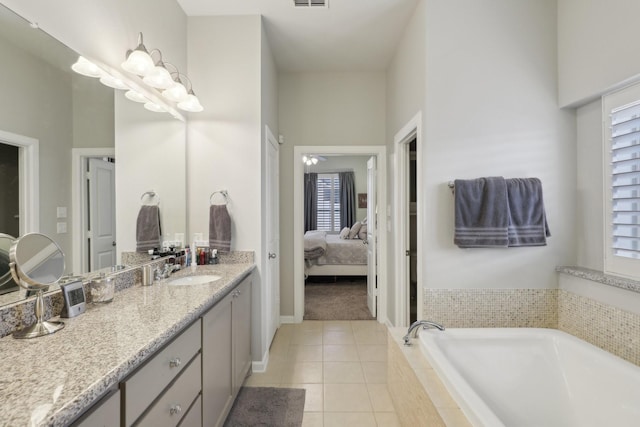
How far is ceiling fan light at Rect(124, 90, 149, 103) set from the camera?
1872 mm

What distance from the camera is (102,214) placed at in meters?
1.61

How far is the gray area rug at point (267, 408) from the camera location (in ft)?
6.23

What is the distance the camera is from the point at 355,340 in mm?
3070

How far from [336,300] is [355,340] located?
49.8 inches

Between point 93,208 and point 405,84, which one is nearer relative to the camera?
point 93,208

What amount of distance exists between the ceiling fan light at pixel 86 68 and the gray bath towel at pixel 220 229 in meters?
1.12

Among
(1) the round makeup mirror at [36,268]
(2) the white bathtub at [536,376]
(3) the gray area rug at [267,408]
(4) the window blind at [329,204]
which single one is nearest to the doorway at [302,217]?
(3) the gray area rug at [267,408]

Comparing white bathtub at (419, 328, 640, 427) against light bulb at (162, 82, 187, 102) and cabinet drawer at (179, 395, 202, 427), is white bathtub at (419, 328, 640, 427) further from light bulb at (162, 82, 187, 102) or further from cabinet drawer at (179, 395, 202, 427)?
light bulb at (162, 82, 187, 102)

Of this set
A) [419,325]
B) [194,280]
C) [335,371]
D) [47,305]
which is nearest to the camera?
[47,305]

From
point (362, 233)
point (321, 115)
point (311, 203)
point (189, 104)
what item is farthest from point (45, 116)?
point (311, 203)

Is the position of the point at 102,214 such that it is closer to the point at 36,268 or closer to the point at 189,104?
the point at 36,268

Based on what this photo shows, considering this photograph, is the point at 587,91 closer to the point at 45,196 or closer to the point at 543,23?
the point at 543,23

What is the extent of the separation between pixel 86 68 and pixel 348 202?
649cm

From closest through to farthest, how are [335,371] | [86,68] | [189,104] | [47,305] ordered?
[47,305] → [86,68] → [189,104] → [335,371]
